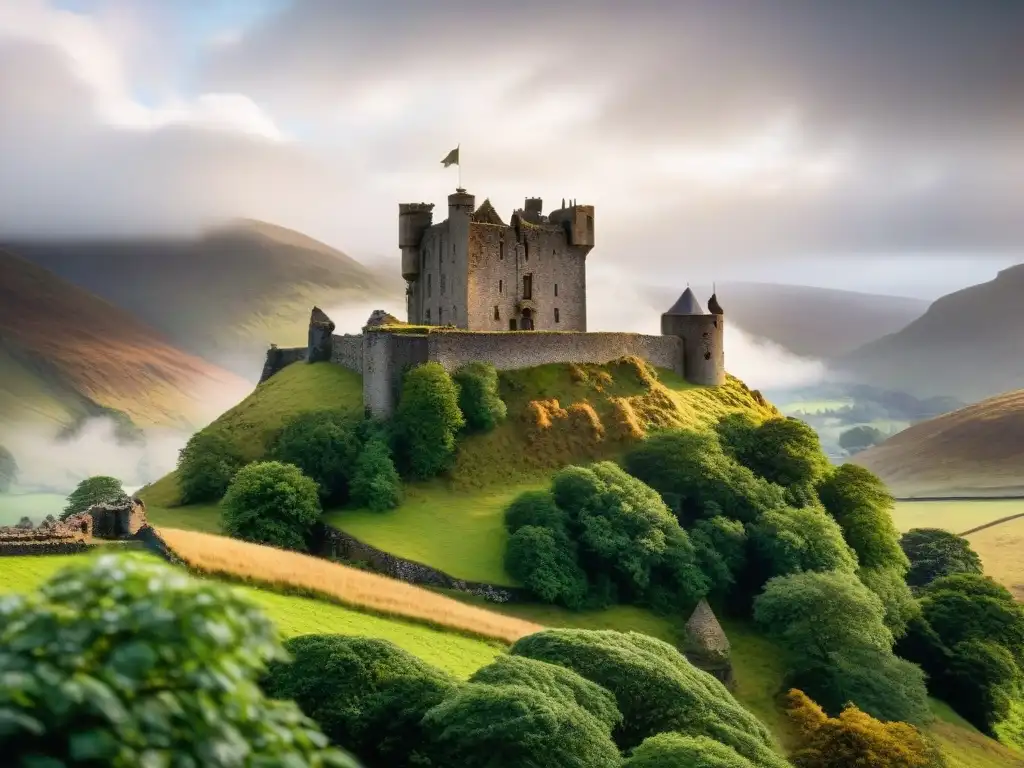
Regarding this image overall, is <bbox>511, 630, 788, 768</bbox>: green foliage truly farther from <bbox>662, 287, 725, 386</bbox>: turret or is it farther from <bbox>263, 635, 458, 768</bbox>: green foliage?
<bbox>662, 287, 725, 386</bbox>: turret

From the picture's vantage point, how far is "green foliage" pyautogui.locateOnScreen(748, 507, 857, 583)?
57500 millimetres

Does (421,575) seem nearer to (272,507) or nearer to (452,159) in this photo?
(272,507)

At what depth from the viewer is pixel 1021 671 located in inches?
2472

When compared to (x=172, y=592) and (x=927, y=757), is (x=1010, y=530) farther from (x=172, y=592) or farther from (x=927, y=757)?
(x=172, y=592)

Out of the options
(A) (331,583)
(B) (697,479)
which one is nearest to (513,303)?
(B) (697,479)

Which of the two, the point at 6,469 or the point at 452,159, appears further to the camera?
the point at 6,469

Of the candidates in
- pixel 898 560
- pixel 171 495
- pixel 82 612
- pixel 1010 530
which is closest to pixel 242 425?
pixel 171 495

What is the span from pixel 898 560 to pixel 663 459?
17035mm

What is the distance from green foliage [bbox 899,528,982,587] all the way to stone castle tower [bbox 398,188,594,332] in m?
31.1

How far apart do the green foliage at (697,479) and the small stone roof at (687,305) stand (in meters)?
15.1

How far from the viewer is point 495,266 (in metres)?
72.5

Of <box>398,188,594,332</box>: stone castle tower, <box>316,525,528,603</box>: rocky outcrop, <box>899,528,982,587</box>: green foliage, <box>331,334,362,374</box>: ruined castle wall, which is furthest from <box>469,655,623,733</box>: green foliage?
<box>899,528,982,587</box>: green foliage

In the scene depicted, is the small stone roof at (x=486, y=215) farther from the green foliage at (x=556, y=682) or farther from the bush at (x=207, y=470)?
the green foliage at (x=556, y=682)

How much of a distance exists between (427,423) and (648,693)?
1210 inches
